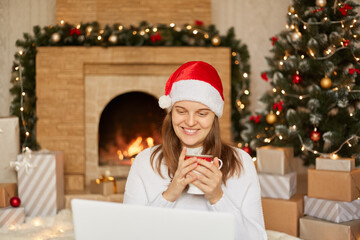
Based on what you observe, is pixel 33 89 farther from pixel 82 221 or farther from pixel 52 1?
pixel 82 221

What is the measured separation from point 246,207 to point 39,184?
83.2 inches

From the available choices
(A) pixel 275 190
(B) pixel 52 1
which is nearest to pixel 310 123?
(A) pixel 275 190

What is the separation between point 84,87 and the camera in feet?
12.7

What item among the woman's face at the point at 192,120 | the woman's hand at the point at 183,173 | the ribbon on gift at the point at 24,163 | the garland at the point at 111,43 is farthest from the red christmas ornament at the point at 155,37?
the woman's hand at the point at 183,173

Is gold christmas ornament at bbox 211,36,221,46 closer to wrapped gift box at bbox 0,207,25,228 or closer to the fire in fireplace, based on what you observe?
the fire in fireplace

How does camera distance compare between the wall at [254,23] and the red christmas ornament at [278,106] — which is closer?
the red christmas ornament at [278,106]

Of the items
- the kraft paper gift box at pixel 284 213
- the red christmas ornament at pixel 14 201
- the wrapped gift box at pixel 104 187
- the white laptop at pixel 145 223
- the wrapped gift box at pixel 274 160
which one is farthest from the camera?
the wrapped gift box at pixel 104 187

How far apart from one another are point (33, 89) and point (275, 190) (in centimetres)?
240

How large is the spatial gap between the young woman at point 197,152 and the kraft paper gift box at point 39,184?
5.76 feet

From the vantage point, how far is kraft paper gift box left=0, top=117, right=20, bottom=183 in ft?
10.1

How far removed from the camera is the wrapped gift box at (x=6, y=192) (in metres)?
2.87

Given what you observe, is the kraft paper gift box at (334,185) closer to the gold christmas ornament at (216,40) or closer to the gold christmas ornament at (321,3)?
the gold christmas ornament at (321,3)

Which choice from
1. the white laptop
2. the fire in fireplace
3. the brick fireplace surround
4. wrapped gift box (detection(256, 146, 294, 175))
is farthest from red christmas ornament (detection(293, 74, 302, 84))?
the white laptop

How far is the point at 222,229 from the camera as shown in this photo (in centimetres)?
81
